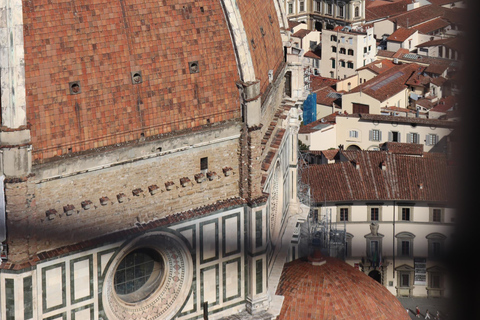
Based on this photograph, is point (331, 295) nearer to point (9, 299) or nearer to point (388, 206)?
point (9, 299)

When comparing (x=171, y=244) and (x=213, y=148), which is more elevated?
(x=213, y=148)

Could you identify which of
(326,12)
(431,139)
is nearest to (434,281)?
(431,139)

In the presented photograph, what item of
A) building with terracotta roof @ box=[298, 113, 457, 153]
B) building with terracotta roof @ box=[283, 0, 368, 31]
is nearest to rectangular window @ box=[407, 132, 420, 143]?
building with terracotta roof @ box=[298, 113, 457, 153]

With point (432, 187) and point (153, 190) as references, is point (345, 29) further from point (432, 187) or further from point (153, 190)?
point (153, 190)

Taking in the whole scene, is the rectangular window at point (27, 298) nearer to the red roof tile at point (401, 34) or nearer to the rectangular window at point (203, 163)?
the rectangular window at point (203, 163)

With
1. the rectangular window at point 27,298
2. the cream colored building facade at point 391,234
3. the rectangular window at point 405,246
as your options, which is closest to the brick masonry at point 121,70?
the rectangular window at point 27,298

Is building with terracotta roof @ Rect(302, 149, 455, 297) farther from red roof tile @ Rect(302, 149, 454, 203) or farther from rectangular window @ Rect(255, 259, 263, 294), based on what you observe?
rectangular window @ Rect(255, 259, 263, 294)

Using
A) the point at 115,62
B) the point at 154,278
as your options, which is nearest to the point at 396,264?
the point at 154,278
